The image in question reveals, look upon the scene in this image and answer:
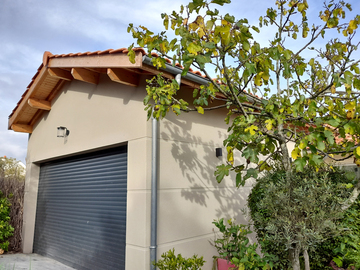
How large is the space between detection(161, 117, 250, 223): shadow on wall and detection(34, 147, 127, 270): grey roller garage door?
1.12 meters

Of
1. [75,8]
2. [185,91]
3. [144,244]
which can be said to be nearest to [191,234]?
[144,244]

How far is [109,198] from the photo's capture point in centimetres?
527

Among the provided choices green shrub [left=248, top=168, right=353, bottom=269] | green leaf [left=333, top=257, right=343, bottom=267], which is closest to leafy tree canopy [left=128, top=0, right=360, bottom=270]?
green shrub [left=248, top=168, right=353, bottom=269]

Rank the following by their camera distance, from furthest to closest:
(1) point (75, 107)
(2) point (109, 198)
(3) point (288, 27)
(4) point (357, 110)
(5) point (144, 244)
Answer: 1. (1) point (75, 107)
2. (2) point (109, 198)
3. (3) point (288, 27)
4. (5) point (144, 244)
5. (4) point (357, 110)

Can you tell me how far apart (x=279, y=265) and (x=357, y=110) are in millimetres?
2484

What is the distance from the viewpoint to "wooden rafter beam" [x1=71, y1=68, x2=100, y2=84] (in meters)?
5.58

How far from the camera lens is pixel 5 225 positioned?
801 cm

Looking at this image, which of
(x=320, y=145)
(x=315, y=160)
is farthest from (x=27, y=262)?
(x=320, y=145)

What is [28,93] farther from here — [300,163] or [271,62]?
[300,163]

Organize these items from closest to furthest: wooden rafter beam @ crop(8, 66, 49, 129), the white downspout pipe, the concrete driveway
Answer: the white downspout pipe, the concrete driveway, wooden rafter beam @ crop(8, 66, 49, 129)

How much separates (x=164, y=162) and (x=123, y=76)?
177 centimetres

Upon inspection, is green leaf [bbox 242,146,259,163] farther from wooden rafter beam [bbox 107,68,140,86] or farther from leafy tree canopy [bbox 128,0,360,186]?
wooden rafter beam [bbox 107,68,140,86]

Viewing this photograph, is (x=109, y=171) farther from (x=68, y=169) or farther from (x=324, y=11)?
(x=324, y=11)

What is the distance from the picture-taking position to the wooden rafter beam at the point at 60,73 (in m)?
6.51
